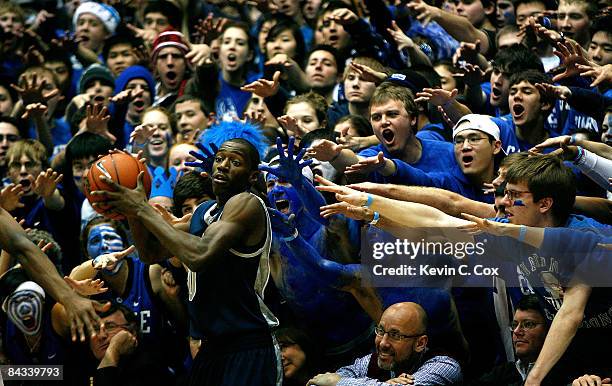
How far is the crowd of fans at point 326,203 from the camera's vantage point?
7.82 m

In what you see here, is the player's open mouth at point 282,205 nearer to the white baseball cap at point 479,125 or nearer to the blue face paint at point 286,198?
the blue face paint at point 286,198

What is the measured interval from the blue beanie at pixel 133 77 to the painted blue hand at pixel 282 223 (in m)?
4.41

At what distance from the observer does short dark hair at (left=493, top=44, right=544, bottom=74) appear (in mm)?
9922

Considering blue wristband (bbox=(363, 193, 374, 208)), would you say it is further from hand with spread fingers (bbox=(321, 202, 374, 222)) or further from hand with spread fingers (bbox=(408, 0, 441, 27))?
hand with spread fingers (bbox=(408, 0, 441, 27))

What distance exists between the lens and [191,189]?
9.76m

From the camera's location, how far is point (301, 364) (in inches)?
355

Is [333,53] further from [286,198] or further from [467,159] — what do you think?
[286,198]

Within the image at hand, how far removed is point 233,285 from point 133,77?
5.44 meters

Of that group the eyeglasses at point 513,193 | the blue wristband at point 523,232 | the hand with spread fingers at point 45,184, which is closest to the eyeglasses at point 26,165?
the hand with spread fingers at point 45,184

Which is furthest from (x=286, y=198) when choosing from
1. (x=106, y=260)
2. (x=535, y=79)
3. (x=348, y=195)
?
(x=535, y=79)

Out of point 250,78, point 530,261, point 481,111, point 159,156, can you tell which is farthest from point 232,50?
point 530,261

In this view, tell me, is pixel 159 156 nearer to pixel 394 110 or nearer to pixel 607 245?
pixel 394 110

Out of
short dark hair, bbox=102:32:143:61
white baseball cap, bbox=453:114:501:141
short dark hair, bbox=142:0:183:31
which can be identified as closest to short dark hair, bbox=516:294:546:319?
white baseball cap, bbox=453:114:501:141

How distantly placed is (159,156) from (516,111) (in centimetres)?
351
